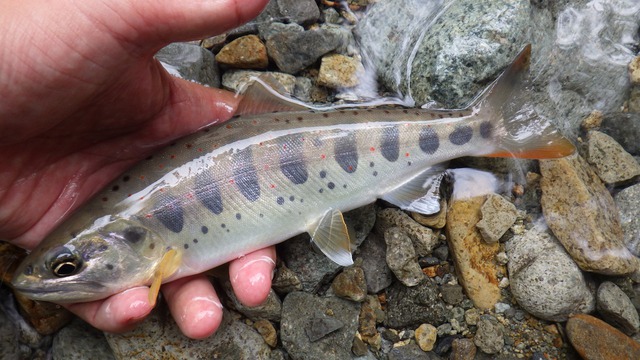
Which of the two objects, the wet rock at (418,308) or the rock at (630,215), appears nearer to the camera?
the wet rock at (418,308)

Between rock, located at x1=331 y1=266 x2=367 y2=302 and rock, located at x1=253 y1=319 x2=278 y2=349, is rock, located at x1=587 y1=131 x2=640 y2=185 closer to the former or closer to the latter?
rock, located at x1=331 y1=266 x2=367 y2=302

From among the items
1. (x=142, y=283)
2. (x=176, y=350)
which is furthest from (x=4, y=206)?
(x=176, y=350)

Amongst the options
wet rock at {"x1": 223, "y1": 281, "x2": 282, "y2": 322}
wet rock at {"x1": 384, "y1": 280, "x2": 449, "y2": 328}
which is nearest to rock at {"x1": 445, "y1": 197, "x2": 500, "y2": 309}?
wet rock at {"x1": 384, "y1": 280, "x2": 449, "y2": 328}

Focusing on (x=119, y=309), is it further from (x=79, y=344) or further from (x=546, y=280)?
(x=546, y=280)

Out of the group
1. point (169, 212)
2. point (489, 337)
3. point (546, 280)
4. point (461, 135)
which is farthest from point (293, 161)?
point (546, 280)

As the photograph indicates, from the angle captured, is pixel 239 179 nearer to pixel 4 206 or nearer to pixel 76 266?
pixel 76 266

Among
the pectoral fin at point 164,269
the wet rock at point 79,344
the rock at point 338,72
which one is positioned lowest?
the wet rock at point 79,344

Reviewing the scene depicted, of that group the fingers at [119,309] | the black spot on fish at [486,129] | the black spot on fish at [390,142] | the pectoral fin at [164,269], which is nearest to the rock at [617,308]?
the black spot on fish at [486,129]

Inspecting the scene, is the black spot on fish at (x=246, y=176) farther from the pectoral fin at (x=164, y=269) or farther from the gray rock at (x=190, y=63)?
the gray rock at (x=190, y=63)
